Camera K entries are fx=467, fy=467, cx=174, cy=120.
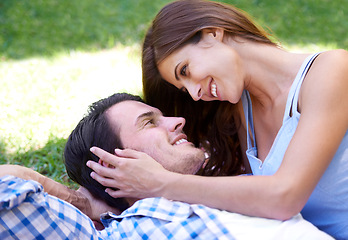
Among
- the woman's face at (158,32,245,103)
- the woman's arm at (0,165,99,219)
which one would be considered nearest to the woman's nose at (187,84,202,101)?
the woman's face at (158,32,245,103)

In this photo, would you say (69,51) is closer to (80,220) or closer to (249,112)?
(249,112)

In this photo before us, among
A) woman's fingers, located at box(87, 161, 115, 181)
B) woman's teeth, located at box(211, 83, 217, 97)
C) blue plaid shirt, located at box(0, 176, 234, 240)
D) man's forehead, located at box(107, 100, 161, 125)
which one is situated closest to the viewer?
blue plaid shirt, located at box(0, 176, 234, 240)

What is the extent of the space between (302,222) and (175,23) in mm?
1427

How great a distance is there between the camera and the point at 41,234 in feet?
7.25

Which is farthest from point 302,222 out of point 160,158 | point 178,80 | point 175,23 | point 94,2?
point 94,2

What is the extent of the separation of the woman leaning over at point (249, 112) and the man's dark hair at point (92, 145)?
0.19 metres

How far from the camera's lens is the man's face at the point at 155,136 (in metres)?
2.76

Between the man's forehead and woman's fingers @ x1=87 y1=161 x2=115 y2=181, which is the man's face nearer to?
the man's forehead

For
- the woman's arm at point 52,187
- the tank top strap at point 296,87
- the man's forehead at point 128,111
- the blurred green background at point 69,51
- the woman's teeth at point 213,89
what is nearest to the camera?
the woman's arm at point 52,187

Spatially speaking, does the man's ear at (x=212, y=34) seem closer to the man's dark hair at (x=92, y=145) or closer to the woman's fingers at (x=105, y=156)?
the man's dark hair at (x=92, y=145)

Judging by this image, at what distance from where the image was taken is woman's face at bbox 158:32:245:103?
9.01 ft

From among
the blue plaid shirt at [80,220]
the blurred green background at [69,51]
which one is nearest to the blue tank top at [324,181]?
the blue plaid shirt at [80,220]

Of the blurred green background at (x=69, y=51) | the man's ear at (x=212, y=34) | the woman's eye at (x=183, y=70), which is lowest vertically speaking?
the blurred green background at (x=69, y=51)

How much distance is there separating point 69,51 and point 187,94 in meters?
3.22
